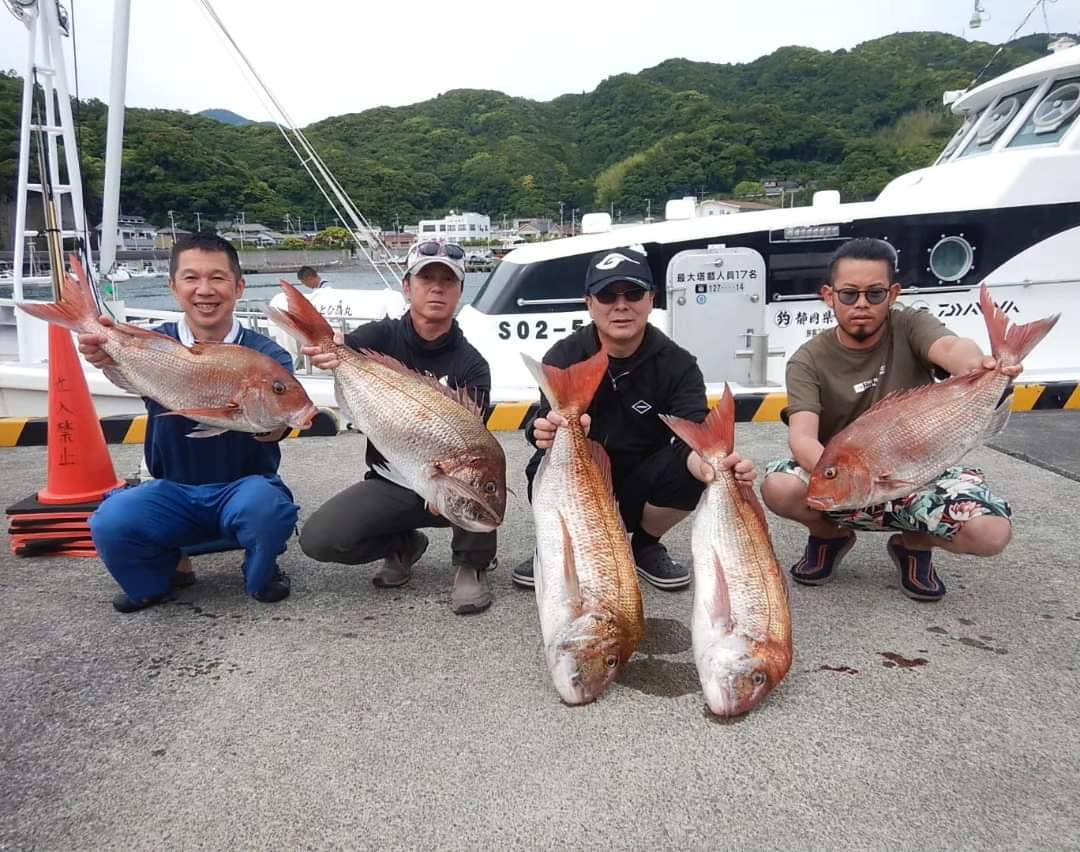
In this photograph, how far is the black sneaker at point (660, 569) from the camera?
10.7 feet

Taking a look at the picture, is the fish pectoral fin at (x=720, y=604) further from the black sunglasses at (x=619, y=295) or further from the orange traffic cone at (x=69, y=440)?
the orange traffic cone at (x=69, y=440)

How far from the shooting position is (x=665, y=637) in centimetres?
280

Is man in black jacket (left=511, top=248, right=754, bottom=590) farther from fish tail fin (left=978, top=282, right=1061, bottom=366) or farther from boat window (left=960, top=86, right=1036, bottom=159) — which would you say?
boat window (left=960, top=86, right=1036, bottom=159)

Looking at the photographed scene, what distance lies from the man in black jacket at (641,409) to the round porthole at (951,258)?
15.2 feet

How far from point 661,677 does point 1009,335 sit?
176 centimetres

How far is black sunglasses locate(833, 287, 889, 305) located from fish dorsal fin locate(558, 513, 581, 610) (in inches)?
61.9

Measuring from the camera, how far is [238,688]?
2443 millimetres

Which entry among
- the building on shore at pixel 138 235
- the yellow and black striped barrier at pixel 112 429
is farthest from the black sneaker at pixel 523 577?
the building on shore at pixel 138 235

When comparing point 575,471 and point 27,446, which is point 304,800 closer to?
point 575,471

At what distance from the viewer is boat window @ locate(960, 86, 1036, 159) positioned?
24.9ft

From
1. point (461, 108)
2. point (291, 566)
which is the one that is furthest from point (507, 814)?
point (461, 108)

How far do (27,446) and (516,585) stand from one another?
4908mm

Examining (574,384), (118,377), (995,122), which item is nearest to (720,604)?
(574,384)

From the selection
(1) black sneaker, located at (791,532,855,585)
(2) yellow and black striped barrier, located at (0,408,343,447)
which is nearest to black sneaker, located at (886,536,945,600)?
(1) black sneaker, located at (791,532,855,585)
